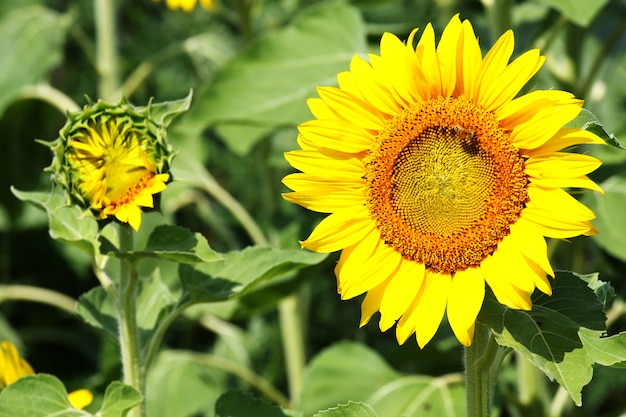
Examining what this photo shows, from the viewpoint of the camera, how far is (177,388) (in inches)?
75.3

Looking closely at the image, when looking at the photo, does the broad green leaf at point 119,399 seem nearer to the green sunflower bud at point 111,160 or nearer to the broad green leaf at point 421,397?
the green sunflower bud at point 111,160

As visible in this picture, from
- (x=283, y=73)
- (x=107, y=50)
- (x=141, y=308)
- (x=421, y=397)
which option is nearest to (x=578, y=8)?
(x=283, y=73)

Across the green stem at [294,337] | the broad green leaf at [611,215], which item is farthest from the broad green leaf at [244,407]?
the green stem at [294,337]

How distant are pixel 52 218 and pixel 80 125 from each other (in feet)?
0.43

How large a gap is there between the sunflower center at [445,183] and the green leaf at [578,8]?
53 cm

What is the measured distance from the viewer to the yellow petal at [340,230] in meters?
1.00

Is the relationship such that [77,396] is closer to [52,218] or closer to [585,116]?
[52,218]

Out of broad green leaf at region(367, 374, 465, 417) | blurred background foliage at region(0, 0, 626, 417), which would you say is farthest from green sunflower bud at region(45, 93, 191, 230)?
broad green leaf at region(367, 374, 465, 417)

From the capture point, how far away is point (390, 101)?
3.27ft

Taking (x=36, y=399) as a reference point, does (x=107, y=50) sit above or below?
above

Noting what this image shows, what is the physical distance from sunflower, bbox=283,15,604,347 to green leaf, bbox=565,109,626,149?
0.07 ft

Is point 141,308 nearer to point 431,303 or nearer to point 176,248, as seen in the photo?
point 176,248

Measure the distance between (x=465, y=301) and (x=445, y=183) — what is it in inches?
4.5

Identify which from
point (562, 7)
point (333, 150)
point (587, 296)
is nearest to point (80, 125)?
point (333, 150)
